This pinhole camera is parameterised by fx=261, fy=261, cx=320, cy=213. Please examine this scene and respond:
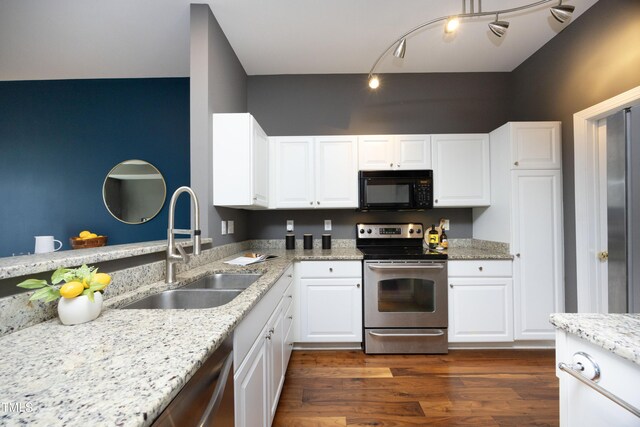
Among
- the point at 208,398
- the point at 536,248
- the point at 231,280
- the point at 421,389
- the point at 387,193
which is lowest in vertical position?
the point at 421,389

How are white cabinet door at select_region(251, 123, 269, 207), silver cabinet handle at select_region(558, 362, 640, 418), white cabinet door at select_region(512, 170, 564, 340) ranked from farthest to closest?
white cabinet door at select_region(512, 170, 564, 340)
white cabinet door at select_region(251, 123, 269, 207)
silver cabinet handle at select_region(558, 362, 640, 418)

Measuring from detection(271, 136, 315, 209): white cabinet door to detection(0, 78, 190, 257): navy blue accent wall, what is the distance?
3.93 ft

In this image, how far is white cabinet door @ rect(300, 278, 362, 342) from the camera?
2.35 m

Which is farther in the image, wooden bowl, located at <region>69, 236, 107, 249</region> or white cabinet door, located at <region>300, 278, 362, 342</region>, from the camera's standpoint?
wooden bowl, located at <region>69, 236, 107, 249</region>

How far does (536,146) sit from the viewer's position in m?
2.31

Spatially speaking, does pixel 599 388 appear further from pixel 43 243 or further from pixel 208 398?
pixel 43 243

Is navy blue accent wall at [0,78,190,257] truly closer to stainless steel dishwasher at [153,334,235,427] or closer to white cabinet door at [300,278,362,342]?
white cabinet door at [300,278,362,342]

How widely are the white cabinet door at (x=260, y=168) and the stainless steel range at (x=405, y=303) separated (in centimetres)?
108

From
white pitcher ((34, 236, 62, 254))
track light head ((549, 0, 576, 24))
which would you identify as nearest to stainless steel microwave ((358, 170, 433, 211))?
track light head ((549, 0, 576, 24))

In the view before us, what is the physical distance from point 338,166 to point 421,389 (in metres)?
2.00

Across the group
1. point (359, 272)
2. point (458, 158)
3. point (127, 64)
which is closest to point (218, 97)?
point (127, 64)

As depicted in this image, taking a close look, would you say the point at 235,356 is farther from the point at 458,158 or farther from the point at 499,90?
the point at 499,90

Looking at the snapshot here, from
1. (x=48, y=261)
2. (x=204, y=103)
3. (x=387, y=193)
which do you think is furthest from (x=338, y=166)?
(x=48, y=261)

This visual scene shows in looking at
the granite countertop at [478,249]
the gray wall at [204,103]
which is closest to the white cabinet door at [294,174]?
the gray wall at [204,103]
